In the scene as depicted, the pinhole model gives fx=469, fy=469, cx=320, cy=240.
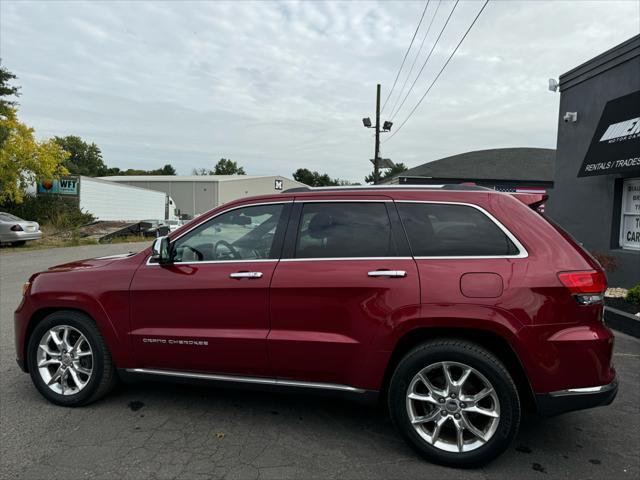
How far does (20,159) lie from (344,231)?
25.5m

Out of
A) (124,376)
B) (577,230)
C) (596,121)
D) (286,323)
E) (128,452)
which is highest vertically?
(596,121)

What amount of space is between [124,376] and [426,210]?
106 inches

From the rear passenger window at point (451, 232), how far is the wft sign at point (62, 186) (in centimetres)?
3153

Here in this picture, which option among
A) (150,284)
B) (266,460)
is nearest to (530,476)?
(266,460)

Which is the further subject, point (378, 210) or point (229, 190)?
point (229, 190)

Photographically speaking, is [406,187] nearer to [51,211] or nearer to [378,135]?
[378,135]

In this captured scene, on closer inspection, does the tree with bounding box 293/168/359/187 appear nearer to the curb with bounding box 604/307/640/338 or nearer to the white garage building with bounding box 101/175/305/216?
the white garage building with bounding box 101/175/305/216

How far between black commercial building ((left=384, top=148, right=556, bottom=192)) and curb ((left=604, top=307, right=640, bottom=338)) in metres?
18.2

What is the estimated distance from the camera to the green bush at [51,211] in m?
27.4

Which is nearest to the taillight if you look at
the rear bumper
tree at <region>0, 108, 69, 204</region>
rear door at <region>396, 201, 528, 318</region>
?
rear door at <region>396, 201, 528, 318</region>

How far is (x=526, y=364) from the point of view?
2.90m

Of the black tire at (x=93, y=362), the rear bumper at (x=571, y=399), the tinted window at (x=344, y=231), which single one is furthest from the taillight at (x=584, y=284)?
the black tire at (x=93, y=362)

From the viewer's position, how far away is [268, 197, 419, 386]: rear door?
10.2 ft

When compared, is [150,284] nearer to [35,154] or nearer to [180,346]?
[180,346]
